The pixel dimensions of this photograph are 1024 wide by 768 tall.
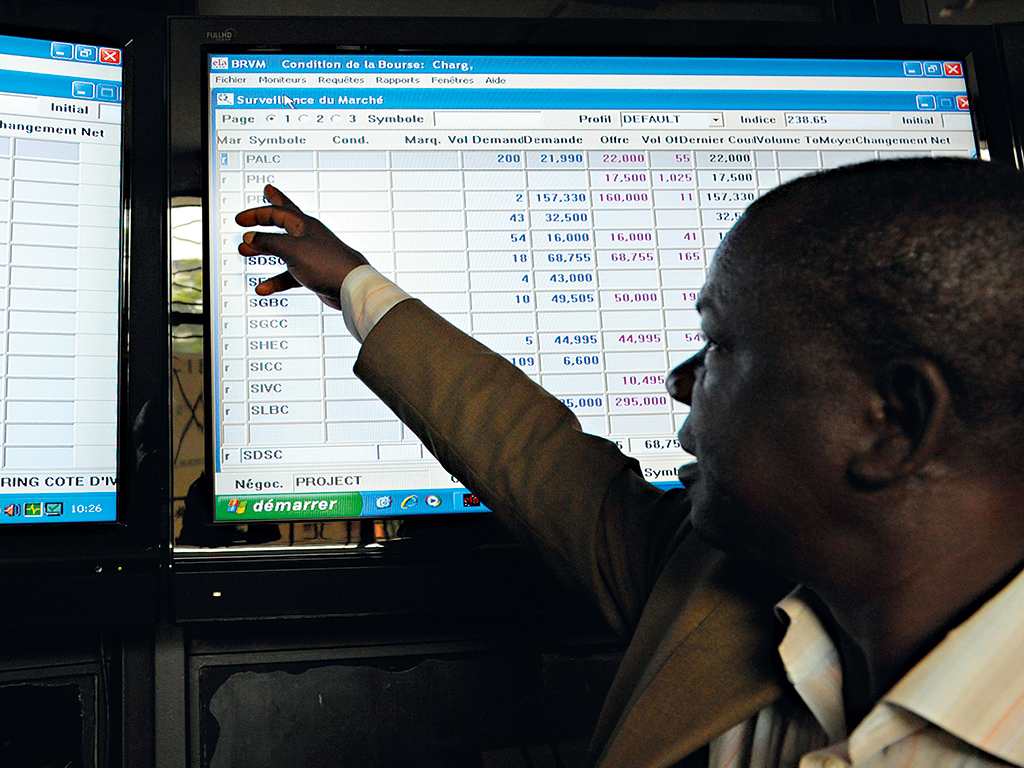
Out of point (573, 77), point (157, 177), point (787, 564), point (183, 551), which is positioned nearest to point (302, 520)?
point (183, 551)

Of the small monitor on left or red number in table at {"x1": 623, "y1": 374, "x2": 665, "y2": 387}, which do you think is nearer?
the small monitor on left

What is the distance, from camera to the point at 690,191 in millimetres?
1220

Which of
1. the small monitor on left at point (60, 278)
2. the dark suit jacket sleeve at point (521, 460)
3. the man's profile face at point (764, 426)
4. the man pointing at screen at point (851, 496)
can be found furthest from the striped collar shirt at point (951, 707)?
the small monitor on left at point (60, 278)

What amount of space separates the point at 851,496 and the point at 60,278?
0.90 meters

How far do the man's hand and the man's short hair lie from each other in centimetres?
47

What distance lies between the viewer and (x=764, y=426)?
2.32 ft

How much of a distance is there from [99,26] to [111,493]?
A: 583mm

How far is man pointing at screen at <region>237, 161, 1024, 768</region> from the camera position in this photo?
2.05 feet

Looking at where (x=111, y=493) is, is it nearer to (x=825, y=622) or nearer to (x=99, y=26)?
(x=99, y=26)

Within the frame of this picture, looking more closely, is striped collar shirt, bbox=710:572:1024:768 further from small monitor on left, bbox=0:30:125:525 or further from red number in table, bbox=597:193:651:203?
small monitor on left, bbox=0:30:125:525

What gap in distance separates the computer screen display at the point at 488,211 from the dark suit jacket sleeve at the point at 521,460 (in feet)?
0.61

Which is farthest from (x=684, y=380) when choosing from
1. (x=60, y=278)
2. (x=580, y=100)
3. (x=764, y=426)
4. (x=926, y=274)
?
(x=60, y=278)

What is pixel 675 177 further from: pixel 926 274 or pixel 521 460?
pixel 926 274

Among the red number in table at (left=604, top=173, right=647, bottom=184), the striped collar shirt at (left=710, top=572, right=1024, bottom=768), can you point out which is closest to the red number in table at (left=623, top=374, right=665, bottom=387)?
the red number in table at (left=604, top=173, right=647, bottom=184)
